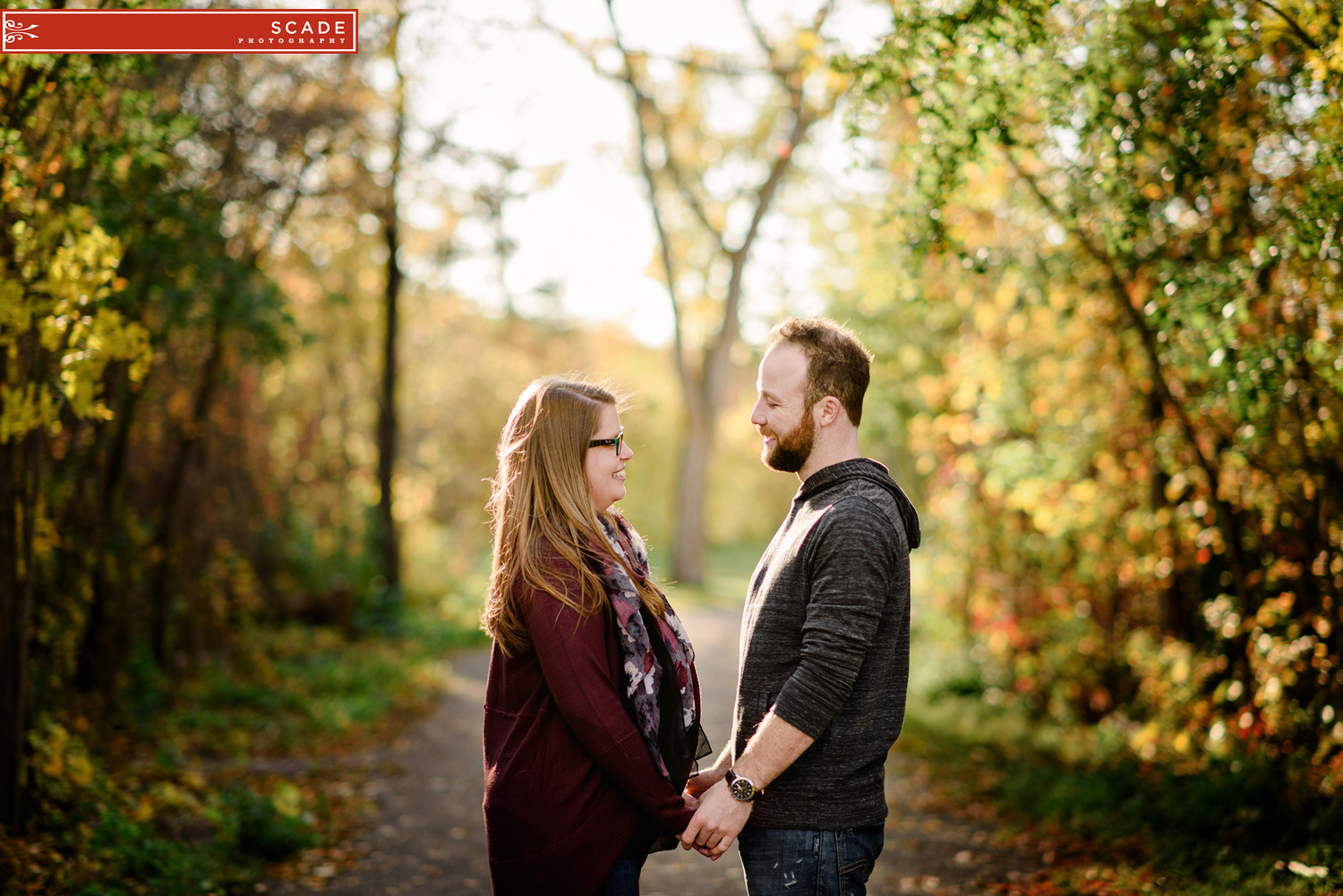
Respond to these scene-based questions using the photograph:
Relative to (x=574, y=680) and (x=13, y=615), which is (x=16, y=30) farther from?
(x=574, y=680)

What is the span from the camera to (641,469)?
30.0 meters

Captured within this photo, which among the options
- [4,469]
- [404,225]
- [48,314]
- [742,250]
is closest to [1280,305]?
[48,314]

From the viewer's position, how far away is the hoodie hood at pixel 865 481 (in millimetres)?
2358

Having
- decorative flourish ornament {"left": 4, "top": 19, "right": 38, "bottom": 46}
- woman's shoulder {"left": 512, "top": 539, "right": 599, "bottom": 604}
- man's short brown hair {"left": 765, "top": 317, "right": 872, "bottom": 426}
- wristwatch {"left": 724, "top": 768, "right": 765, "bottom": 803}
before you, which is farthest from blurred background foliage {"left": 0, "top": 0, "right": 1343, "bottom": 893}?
wristwatch {"left": 724, "top": 768, "right": 765, "bottom": 803}

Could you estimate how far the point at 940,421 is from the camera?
7.96 m

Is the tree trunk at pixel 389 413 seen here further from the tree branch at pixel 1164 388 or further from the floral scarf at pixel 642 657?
the floral scarf at pixel 642 657

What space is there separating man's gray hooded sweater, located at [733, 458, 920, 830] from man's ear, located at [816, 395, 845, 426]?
0.40ft

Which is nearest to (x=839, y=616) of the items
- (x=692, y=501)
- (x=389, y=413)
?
(x=389, y=413)

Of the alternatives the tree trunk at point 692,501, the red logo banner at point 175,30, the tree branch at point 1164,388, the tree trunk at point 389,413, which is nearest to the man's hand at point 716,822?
the red logo banner at point 175,30

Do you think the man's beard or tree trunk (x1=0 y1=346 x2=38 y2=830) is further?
tree trunk (x1=0 y1=346 x2=38 y2=830)

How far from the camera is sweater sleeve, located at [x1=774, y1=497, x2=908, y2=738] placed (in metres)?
2.15

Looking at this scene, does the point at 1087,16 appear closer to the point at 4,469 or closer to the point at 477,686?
the point at 4,469

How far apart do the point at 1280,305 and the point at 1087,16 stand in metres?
1.72

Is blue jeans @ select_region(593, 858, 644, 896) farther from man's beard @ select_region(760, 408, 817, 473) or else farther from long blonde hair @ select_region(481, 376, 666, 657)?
man's beard @ select_region(760, 408, 817, 473)
